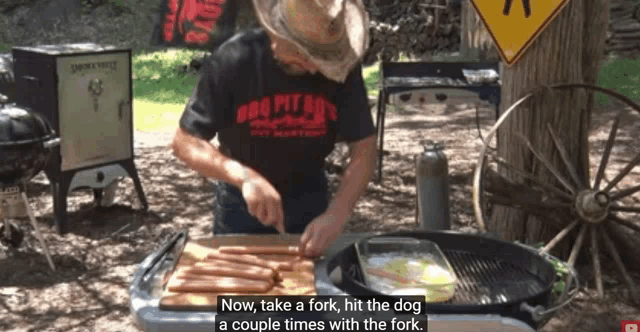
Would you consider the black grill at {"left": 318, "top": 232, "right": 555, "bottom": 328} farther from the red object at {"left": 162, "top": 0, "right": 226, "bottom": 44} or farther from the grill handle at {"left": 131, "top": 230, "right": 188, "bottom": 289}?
the red object at {"left": 162, "top": 0, "right": 226, "bottom": 44}

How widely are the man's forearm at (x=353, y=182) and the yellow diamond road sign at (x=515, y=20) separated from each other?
87.8 inches

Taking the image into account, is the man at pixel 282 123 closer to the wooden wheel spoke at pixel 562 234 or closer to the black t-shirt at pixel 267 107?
the black t-shirt at pixel 267 107

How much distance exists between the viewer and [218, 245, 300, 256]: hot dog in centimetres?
231

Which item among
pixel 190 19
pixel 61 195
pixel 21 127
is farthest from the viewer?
pixel 61 195

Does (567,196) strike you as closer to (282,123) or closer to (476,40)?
(282,123)

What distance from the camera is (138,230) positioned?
6906 mm

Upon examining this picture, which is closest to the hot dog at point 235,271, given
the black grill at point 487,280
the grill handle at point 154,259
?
the grill handle at point 154,259

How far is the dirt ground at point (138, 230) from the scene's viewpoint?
199 inches

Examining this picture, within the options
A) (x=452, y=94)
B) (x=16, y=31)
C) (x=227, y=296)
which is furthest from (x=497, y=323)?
(x=16, y=31)

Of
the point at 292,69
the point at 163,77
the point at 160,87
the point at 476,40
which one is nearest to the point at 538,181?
the point at 292,69

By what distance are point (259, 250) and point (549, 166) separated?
3023 millimetres

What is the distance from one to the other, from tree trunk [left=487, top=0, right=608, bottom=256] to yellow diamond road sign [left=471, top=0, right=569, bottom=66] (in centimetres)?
15

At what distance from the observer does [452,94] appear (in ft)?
24.0

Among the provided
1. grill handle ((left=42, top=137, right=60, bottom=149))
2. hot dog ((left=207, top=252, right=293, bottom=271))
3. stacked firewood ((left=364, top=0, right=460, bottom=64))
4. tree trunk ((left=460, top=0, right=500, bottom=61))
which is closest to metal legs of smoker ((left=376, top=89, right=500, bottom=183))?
grill handle ((left=42, top=137, right=60, bottom=149))
